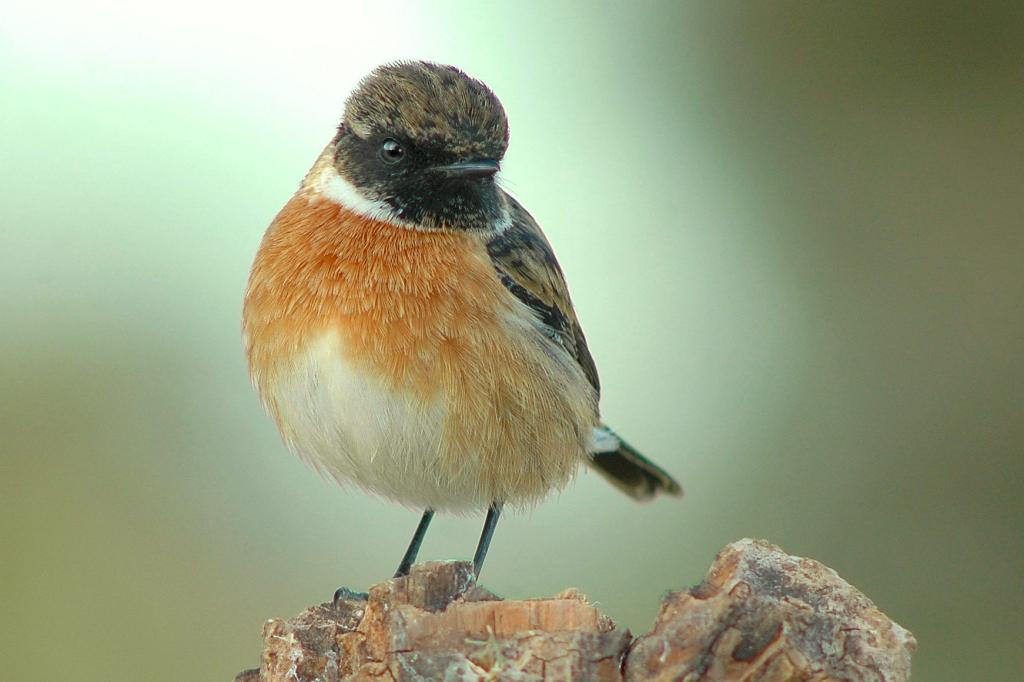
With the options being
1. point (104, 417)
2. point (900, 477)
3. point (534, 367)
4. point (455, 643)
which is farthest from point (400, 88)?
point (900, 477)

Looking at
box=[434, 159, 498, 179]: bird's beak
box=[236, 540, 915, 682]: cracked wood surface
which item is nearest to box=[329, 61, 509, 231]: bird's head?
box=[434, 159, 498, 179]: bird's beak

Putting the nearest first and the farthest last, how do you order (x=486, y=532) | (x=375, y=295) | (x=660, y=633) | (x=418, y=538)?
(x=660, y=633)
(x=375, y=295)
(x=486, y=532)
(x=418, y=538)

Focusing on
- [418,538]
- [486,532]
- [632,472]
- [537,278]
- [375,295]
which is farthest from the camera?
[632,472]

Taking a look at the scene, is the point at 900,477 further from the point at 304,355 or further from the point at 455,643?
the point at 455,643

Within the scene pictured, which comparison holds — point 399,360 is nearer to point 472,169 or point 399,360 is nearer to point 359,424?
point 359,424

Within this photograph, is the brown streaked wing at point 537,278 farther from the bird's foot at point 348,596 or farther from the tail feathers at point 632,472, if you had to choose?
the bird's foot at point 348,596

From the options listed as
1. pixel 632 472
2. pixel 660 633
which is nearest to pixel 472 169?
pixel 632 472

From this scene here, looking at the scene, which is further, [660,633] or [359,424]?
[359,424]

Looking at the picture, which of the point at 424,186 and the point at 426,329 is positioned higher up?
the point at 424,186
